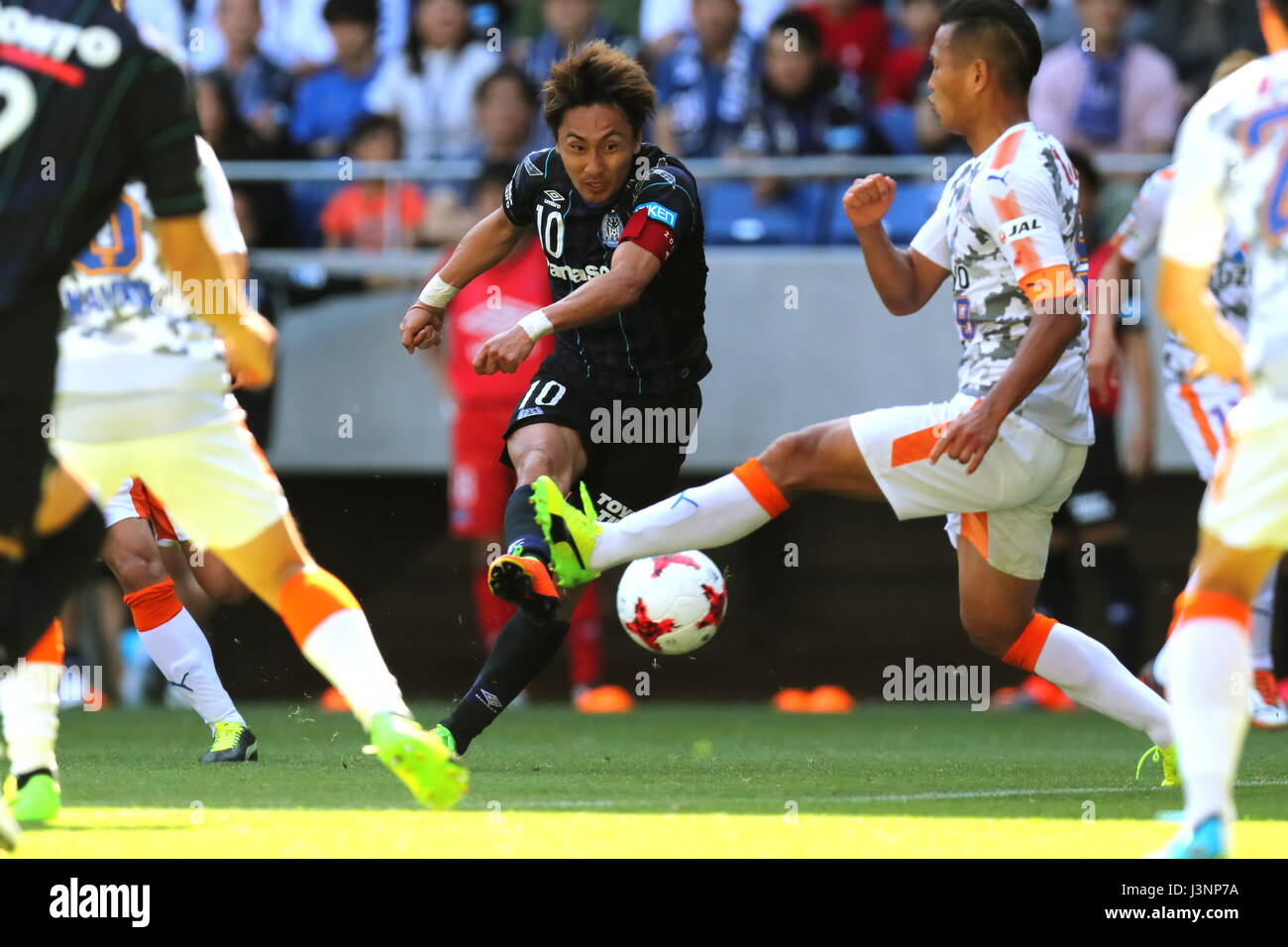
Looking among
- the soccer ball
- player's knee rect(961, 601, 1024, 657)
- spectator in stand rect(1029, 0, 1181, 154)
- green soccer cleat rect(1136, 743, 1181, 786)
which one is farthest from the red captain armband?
spectator in stand rect(1029, 0, 1181, 154)

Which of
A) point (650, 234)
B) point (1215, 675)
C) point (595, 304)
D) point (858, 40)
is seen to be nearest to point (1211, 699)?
point (1215, 675)

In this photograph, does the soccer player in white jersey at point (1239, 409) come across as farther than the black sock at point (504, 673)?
No

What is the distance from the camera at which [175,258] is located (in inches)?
186

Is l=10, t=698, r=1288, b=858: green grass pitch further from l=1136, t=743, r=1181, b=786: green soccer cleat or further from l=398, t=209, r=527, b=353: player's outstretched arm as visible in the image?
l=398, t=209, r=527, b=353: player's outstretched arm

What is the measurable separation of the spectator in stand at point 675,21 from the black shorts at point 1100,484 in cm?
376

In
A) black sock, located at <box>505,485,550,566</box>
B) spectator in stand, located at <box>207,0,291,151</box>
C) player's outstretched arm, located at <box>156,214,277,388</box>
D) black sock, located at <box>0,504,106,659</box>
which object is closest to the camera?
player's outstretched arm, located at <box>156,214,277,388</box>

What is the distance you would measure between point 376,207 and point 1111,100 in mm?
4634

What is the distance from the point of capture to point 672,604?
7.66 metres

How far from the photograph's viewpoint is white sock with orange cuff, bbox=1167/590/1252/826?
14.1 feet

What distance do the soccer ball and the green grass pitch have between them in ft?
1.59

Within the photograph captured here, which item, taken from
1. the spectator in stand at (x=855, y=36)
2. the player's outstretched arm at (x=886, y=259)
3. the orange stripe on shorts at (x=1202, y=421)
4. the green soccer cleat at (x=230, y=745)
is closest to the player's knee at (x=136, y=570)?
the green soccer cleat at (x=230, y=745)

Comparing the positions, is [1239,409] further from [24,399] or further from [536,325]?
[536,325]

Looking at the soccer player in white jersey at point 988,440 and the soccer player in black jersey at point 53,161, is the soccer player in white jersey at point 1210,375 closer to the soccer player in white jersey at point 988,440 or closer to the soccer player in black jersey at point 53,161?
the soccer player in white jersey at point 988,440

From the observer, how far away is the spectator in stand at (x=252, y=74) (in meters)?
13.7
